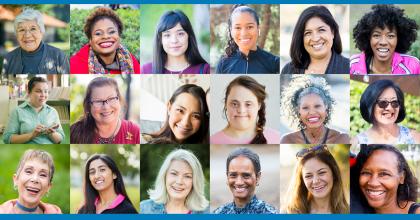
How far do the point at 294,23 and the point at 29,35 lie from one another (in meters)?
2.08

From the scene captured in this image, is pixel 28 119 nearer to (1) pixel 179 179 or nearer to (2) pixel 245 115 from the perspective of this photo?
(1) pixel 179 179

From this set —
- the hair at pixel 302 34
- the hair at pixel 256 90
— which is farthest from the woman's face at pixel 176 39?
the hair at pixel 302 34

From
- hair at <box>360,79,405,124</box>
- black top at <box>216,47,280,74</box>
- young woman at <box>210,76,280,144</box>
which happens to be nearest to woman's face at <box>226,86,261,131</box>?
young woman at <box>210,76,280,144</box>

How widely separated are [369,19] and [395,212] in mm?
1519

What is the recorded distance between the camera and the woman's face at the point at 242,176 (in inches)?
271

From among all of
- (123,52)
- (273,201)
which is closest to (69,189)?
(123,52)

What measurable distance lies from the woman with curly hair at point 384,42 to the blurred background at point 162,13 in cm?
116

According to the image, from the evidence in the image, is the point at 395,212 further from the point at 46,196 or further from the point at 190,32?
the point at 46,196

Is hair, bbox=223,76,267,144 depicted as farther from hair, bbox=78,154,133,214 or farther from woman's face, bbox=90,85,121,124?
hair, bbox=78,154,133,214

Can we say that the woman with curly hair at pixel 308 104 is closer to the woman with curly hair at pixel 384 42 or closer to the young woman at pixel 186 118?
the woman with curly hair at pixel 384 42

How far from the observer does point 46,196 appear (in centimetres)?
693

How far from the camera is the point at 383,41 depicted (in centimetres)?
684

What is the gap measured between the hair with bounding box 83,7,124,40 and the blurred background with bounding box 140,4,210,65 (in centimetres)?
18

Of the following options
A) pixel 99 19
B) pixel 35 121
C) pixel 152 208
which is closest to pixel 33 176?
pixel 35 121
